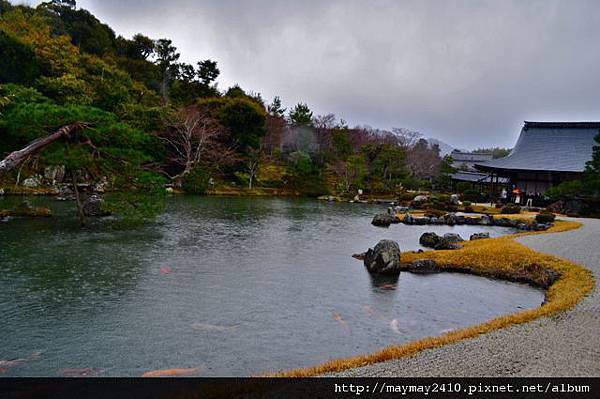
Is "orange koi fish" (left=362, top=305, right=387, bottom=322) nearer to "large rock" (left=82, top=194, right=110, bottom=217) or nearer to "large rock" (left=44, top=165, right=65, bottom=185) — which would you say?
"large rock" (left=82, top=194, right=110, bottom=217)

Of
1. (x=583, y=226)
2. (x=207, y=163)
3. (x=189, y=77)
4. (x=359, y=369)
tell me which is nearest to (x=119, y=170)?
(x=359, y=369)

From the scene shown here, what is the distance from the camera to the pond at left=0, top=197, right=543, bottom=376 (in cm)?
627

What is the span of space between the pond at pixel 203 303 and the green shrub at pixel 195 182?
62.7ft

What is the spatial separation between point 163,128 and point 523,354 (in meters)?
37.9

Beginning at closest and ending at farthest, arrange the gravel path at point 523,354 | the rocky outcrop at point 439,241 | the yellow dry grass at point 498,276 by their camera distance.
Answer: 1. the gravel path at point 523,354
2. the yellow dry grass at point 498,276
3. the rocky outcrop at point 439,241

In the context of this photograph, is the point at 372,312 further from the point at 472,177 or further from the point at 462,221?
the point at 472,177

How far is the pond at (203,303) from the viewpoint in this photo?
6273mm

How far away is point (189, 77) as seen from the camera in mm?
49750

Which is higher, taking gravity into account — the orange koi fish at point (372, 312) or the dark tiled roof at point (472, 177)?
the dark tiled roof at point (472, 177)

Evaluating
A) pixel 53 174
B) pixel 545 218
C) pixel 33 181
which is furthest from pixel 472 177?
pixel 33 181

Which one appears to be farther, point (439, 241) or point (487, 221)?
point (487, 221)

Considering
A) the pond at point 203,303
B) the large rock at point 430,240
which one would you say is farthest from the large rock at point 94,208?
the large rock at point 430,240

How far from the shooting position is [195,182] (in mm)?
35438

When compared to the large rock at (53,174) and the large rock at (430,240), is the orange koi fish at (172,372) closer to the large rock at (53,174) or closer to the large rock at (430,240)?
the large rock at (430,240)
